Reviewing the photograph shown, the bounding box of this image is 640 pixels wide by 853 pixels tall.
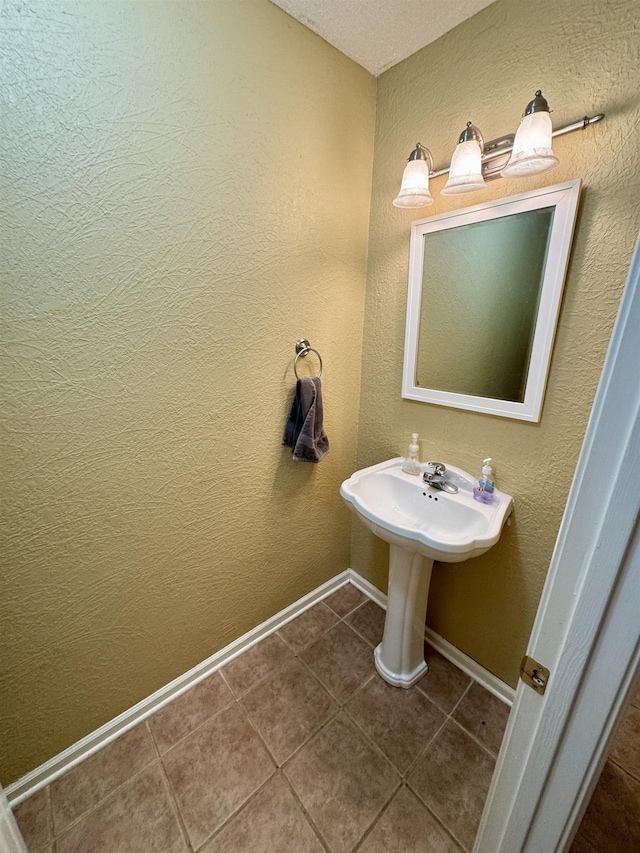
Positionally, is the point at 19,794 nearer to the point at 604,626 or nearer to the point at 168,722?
the point at 168,722

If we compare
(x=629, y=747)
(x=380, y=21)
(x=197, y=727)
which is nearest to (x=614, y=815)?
(x=629, y=747)

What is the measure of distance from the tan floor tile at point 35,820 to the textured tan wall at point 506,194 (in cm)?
143

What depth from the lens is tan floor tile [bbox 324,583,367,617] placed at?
169cm

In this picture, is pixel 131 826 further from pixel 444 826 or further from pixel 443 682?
pixel 443 682

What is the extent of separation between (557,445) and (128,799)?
170 centimetres

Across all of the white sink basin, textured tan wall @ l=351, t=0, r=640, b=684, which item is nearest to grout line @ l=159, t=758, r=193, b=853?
the white sink basin

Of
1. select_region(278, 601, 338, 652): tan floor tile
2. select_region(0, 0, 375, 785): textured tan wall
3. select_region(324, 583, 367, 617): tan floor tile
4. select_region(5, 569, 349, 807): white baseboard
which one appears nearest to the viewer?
select_region(0, 0, 375, 785): textured tan wall

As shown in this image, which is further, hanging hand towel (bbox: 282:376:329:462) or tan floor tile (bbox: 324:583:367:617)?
tan floor tile (bbox: 324:583:367:617)

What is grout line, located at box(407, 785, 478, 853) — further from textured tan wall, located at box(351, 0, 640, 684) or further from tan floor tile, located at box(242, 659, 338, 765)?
textured tan wall, located at box(351, 0, 640, 684)

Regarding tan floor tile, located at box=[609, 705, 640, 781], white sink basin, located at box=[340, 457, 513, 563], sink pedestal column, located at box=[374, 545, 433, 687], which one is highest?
white sink basin, located at box=[340, 457, 513, 563]

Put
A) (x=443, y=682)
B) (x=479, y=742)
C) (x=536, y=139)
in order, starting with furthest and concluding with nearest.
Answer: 1. (x=443, y=682)
2. (x=479, y=742)
3. (x=536, y=139)

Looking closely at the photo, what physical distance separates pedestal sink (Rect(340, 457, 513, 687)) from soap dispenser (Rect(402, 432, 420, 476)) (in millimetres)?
26

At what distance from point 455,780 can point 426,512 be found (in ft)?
2.71

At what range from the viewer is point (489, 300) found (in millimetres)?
1144
